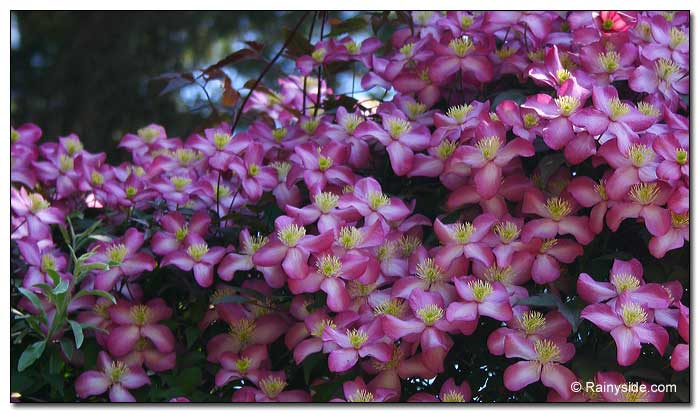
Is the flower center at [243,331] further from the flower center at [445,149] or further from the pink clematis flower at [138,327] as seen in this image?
the flower center at [445,149]

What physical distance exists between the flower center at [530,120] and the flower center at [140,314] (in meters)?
0.47

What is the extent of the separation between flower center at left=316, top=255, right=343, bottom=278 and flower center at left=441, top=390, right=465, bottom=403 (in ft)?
0.53

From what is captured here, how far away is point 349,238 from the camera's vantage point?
0.95 meters

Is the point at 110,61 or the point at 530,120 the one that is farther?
the point at 110,61

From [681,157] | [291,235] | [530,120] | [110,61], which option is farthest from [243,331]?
[110,61]

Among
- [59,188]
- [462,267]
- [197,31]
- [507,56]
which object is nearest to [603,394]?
[462,267]

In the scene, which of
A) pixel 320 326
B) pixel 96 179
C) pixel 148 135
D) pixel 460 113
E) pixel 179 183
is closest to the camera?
pixel 320 326

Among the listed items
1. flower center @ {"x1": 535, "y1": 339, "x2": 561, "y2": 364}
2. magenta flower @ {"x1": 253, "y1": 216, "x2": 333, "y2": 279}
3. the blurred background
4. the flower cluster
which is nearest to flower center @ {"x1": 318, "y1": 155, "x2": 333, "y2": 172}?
the flower cluster

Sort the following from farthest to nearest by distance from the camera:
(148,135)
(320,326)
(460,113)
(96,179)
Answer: (148,135) < (96,179) < (460,113) < (320,326)

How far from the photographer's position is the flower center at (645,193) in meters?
0.90

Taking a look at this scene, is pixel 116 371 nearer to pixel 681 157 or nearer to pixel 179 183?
pixel 179 183

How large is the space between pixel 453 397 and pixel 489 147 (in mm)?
253

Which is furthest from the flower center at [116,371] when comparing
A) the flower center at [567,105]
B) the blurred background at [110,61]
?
the blurred background at [110,61]

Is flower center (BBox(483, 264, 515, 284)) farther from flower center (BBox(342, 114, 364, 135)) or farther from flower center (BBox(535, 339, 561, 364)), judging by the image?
flower center (BBox(342, 114, 364, 135))
